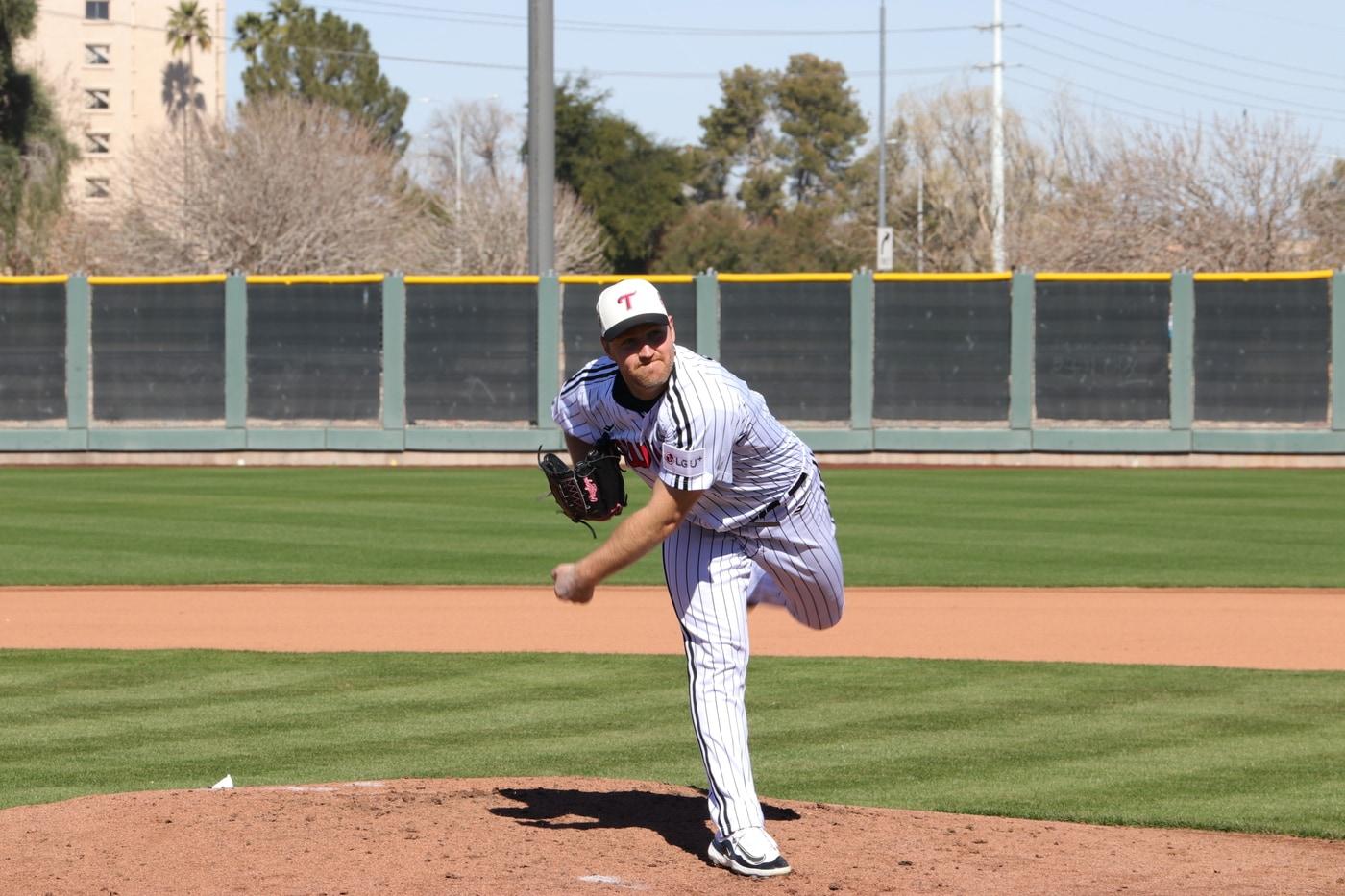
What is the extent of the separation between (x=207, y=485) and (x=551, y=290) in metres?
6.58

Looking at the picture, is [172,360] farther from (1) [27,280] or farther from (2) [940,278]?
(2) [940,278]

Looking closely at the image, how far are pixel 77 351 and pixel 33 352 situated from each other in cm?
69

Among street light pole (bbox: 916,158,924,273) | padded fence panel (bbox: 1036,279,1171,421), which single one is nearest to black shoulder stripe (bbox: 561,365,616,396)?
padded fence panel (bbox: 1036,279,1171,421)

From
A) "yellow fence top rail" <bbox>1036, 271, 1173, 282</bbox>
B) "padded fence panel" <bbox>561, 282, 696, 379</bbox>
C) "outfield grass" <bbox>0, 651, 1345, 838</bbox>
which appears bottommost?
"outfield grass" <bbox>0, 651, 1345, 838</bbox>

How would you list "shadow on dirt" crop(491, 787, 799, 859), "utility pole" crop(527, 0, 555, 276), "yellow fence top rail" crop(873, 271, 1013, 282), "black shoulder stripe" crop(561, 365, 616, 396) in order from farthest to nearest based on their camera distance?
"yellow fence top rail" crop(873, 271, 1013, 282)
"utility pole" crop(527, 0, 555, 276)
"shadow on dirt" crop(491, 787, 799, 859)
"black shoulder stripe" crop(561, 365, 616, 396)

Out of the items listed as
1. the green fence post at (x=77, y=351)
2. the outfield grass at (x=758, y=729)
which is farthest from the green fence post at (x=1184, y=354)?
the outfield grass at (x=758, y=729)

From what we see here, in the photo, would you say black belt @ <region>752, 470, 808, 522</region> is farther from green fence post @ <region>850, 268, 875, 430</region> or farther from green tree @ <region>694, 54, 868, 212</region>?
green tree @ <region>694, 54, 868, 212</region>

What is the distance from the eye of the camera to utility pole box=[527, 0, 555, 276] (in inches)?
1017

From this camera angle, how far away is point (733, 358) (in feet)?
93.9

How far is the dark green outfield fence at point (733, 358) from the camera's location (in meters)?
27.8

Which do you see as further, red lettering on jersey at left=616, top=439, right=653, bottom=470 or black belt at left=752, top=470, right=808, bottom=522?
black belt at left=752, top=470, right=808, bottom=522

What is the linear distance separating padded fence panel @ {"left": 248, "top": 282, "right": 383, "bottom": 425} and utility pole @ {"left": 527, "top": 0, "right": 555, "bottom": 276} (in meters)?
3.64

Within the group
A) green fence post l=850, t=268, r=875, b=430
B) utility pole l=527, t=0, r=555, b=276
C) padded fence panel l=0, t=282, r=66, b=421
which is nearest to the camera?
utility pole l=527, t=0, r=555, b=276

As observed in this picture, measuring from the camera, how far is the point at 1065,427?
2812 cm
